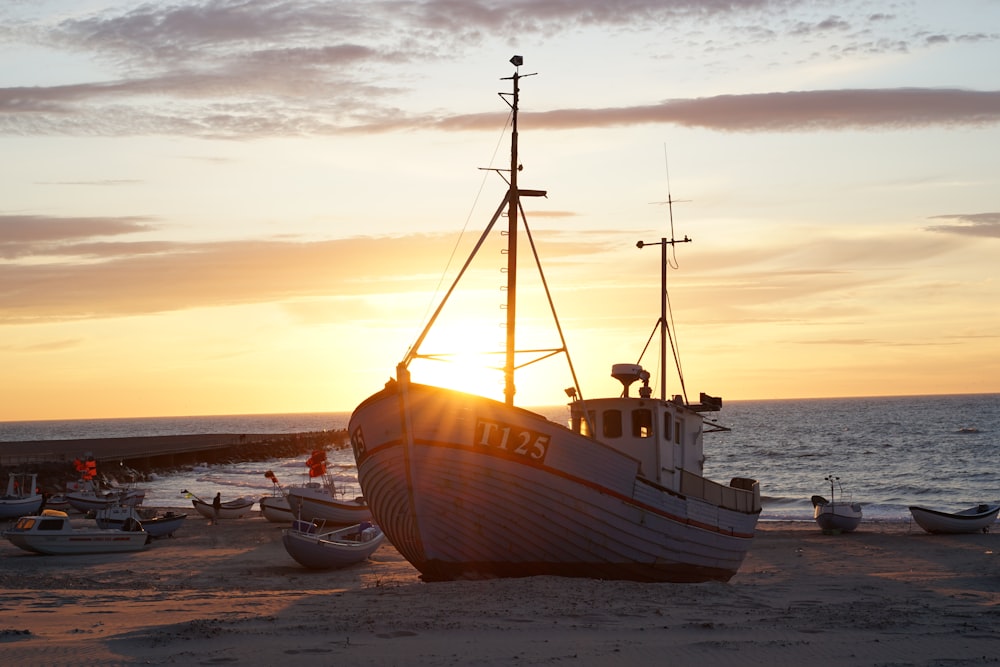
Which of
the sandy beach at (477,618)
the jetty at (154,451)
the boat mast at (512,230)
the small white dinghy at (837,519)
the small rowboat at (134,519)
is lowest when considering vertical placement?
the jetty at (154,451)

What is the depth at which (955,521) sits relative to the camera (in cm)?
4069

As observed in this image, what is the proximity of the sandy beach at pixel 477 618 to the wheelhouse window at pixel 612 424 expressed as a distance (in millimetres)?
4003

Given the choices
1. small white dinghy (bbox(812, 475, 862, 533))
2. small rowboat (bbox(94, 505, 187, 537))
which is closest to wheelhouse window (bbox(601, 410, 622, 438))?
small rowboat (bbox(94, 505, 187, 537))

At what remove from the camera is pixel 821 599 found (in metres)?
22.0

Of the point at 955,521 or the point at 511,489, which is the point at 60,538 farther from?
the point at 955,521

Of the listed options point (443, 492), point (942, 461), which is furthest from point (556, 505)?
point (942, 461)

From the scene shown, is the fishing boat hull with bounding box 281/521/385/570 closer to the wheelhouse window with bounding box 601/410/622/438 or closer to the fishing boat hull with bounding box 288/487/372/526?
the wheelhouse window with bounding box 601/410/622/438

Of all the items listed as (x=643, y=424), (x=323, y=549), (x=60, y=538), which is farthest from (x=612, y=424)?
(x=60, y=538)

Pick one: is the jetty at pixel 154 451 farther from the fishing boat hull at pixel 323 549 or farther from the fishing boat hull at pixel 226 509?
the fishing boat hull at pixel 323 549

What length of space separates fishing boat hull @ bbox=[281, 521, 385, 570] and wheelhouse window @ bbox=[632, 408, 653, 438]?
29.5ft

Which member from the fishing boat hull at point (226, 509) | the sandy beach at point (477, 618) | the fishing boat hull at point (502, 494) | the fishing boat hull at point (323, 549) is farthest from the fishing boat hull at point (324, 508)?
the fishing boat hull at point (502, 494)

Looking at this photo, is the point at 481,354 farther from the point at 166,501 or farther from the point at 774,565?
the point at 166,501

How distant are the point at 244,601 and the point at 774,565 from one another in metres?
17.5

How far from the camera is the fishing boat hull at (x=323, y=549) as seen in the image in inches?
1089
